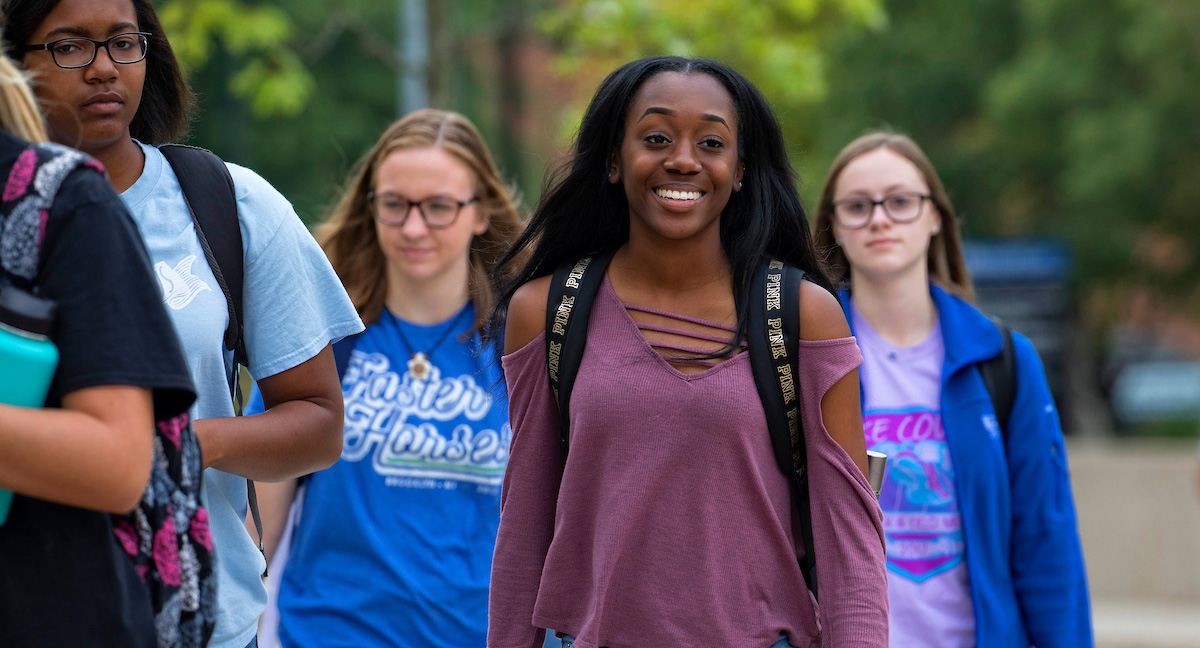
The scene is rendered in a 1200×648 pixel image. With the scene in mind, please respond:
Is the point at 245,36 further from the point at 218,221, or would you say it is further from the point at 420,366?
the point at 218,221

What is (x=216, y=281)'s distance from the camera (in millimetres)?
2646

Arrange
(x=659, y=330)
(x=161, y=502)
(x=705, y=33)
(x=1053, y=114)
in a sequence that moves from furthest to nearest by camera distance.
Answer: (x=1053, y=114) < (x=705, y=33) < (x=659, y=330) < (x=161, y=502)

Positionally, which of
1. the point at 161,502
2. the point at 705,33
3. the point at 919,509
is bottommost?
the point at 161,502

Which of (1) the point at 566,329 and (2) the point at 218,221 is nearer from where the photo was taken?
(2) the point at 218,221

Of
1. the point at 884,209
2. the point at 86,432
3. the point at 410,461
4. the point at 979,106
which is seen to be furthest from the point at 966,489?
the point at 979,106

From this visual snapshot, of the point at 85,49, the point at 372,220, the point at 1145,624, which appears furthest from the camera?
the point at 1145,624

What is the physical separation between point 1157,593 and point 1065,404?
343cm

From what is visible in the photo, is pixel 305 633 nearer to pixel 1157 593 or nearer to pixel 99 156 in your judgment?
pixel 99 156

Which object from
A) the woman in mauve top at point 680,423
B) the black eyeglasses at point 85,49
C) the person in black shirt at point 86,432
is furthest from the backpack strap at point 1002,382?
the person in black shirt at point 86,432

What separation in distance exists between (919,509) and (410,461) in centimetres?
150

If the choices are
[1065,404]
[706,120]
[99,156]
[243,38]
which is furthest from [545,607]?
[1065,404]

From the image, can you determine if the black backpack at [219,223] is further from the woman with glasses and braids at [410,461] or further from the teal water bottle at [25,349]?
the woman with glasses and braids at [410,461]

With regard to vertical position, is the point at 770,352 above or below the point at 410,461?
above

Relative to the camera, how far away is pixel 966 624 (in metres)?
3.98
